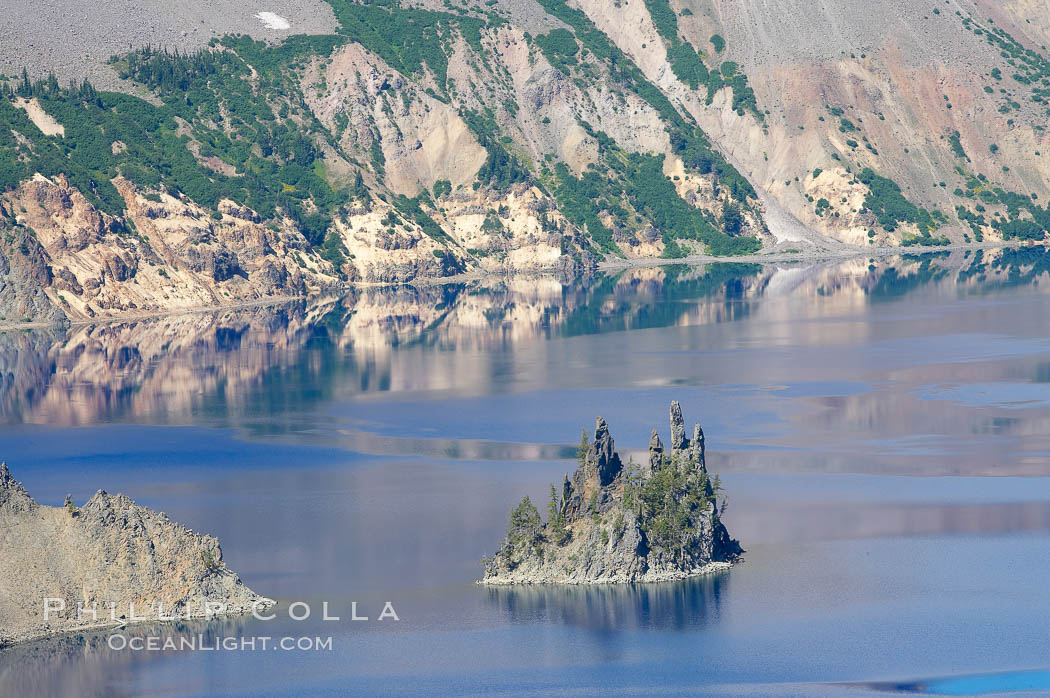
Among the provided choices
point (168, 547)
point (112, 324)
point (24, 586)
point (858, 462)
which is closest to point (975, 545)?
point (858, 462)

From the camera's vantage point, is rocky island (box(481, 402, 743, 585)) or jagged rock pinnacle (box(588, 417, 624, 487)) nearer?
rocky island (box(481, 402, 743, 585))

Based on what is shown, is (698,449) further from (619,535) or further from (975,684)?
(975,684)

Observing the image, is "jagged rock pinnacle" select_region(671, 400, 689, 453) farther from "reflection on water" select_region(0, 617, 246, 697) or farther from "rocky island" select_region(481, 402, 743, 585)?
"reflection on water" select_region(0, 617, 246, 697)

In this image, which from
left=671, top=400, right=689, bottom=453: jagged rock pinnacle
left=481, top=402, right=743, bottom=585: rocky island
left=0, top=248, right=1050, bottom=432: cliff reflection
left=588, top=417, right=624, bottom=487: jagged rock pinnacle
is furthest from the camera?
left=0, top=248, right=1050, bottom=432: cliff reflection

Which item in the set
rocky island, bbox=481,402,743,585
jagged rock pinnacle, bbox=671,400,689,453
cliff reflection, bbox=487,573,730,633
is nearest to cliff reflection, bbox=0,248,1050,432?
jagged rock pinnacle, bbox=671,400,689,453

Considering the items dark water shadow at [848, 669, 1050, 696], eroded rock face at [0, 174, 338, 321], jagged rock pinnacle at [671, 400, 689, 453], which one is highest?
eroded rock face at [0, 174, 338, 321]

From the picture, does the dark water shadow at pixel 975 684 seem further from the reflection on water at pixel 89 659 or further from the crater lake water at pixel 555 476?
the reflection on water at pixel 89 659

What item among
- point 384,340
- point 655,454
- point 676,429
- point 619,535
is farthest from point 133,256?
point 619,535
